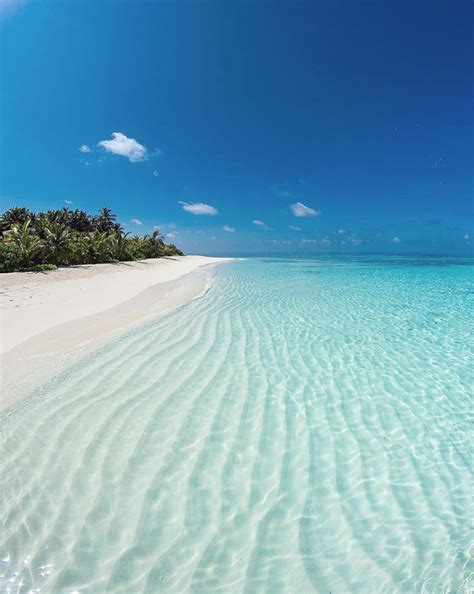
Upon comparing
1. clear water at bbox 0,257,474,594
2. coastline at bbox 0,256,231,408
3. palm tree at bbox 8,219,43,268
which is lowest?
clear water at bbox 0,257,474,594

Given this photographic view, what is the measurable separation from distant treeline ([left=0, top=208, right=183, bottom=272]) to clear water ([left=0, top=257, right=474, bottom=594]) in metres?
19.4

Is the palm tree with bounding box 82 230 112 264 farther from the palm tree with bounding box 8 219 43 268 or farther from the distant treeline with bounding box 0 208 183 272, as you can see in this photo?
the palm tree with bounding box 8 219 43 268

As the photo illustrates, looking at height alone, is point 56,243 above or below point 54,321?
above

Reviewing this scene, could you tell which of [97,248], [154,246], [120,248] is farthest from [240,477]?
[154,246]

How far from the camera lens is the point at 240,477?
3160 millimetres

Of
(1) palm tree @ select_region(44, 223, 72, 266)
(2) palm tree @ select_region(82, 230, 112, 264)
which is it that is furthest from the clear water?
(2) palm tree @ select_region(82, 230, 112, 264)

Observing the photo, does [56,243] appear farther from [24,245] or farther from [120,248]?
[120,248]

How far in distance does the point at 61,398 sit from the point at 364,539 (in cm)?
425

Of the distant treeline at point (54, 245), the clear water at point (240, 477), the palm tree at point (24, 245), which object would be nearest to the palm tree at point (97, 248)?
the distant treeline at point (54, 245)

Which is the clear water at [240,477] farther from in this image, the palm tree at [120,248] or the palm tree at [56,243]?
the palm tree at [120,248]

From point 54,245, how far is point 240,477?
86.4ft

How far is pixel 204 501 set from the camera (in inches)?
113

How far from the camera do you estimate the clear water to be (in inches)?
90.0

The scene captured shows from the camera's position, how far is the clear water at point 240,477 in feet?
7.50
